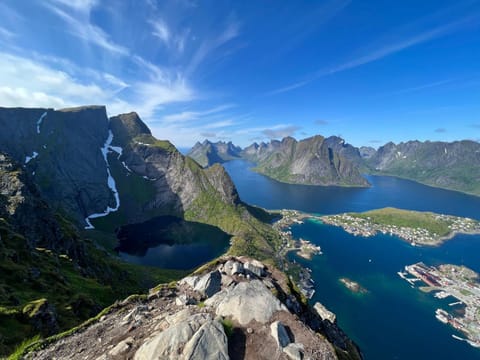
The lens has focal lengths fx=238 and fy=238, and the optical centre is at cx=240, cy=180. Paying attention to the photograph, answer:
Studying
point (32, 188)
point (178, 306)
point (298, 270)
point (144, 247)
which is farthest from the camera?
point (144, 247)

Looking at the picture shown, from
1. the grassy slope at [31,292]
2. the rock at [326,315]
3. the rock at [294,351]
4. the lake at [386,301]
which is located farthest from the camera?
the lake at [386,301]

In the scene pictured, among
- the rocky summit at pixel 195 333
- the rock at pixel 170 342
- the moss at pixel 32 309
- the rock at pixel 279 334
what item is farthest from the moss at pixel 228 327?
the moss at pixel 32 309

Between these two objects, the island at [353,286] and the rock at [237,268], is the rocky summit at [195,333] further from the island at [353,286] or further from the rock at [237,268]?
the island at [353,286]

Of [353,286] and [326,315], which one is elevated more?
[326,315]

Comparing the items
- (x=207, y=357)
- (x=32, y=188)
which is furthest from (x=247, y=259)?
(x=32, y=188)

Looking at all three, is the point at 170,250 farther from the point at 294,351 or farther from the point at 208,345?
the point at 294,351

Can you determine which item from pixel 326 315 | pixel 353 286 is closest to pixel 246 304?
pixel 326 315

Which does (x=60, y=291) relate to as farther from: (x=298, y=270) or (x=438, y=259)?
(x=438, y=259)
